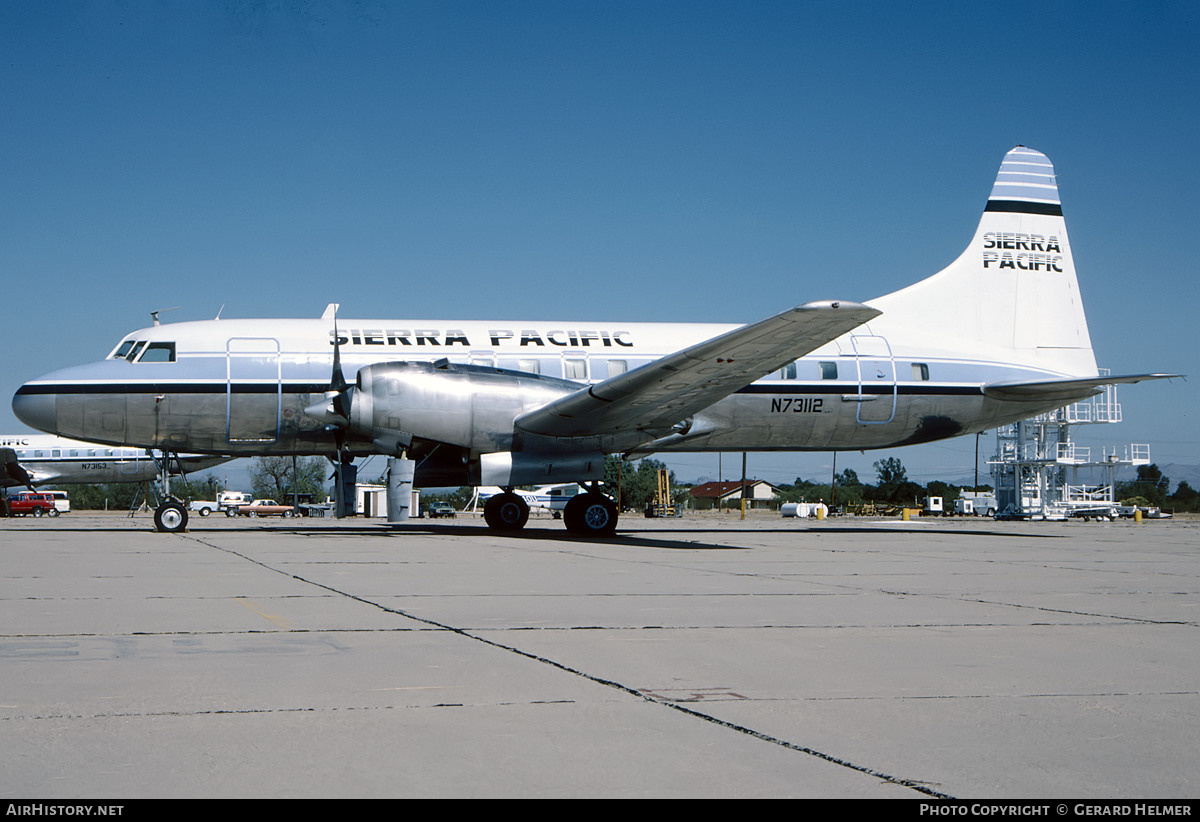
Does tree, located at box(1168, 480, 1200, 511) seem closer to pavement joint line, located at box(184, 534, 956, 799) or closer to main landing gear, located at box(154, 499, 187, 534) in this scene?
main landing gear, located at box(154, 499, 187, 534)

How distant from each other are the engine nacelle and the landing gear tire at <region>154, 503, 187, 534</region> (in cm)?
492

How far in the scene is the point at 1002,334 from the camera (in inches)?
1005

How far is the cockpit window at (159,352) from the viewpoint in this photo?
20688 millimetres

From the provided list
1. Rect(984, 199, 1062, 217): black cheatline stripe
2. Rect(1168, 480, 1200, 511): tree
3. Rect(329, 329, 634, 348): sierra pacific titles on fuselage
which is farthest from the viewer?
Rect(1168, 480, 1200, 511): tree

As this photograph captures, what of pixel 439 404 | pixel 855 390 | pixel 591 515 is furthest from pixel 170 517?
pixel 855 390

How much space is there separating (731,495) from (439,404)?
128734 millimetres

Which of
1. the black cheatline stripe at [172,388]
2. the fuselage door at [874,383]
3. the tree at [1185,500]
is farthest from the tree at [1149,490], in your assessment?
the black cheatline stripe at [172,388]

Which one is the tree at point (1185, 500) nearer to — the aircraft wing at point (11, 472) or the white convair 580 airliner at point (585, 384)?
the white convair 580 airliner at point (585, 384)

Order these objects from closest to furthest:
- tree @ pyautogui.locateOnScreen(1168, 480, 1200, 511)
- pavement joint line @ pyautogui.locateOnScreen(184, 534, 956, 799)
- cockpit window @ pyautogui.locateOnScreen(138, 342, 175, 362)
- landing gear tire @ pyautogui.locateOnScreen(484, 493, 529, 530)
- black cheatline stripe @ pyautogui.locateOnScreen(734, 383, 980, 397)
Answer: pavement joint line @ pyautogui.locateOnScreen(184, 534, 956, 799)
cockpit window @ pyautogui.locateOnScreen(138, 342, 175, 362)
black cheatline stripe @ pyautogui.locateOnScreen(734, 383, 980, 397)
landing gear tire @ pyautogui.locateOnScreen(484, 493, 529, 530)
tree @ pyautogui.locateOnScreen(1168, 480, 1200, 511)

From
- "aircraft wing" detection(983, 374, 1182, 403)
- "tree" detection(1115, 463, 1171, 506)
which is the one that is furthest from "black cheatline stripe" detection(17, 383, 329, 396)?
"tree" detection(1115, 463, 1171, 506)

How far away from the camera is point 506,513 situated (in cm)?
2255

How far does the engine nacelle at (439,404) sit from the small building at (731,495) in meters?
102

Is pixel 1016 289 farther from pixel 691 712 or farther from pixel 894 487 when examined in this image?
pixel 894 487

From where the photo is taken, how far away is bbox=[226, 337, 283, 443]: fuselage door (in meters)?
20.5
